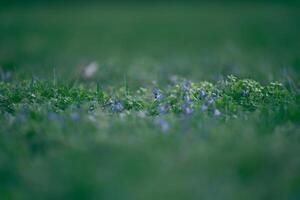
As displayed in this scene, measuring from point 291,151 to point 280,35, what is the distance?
878 cm

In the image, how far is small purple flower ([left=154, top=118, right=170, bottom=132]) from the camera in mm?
4703

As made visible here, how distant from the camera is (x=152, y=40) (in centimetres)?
1421

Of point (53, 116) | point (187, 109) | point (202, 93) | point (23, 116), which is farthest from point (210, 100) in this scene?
point (23, 116)

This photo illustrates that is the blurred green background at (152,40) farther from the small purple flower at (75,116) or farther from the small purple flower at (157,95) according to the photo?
the small purple flower at (75,116)

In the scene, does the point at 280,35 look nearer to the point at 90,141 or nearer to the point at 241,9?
the point at 241,9

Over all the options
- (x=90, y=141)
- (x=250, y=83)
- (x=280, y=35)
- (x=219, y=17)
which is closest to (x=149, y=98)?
(x=250, y=83)

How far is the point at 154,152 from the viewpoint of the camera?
424cm

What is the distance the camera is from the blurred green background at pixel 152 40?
8.63 meters

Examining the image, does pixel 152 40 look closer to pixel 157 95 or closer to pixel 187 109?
pixel 157 95

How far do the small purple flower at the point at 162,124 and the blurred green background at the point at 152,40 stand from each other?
225 cm

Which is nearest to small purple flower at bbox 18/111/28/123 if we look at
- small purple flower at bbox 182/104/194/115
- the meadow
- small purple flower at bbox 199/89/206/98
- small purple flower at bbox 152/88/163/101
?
the meadow

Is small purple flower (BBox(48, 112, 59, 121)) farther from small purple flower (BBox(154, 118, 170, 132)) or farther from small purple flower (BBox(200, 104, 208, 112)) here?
small purple flower (BBox(200, 104, 208, 112))

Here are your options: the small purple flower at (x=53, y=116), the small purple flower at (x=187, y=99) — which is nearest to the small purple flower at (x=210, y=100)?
the small purple flower at (x=187, y=99)

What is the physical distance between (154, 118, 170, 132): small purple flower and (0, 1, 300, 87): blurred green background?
7.38 ft
